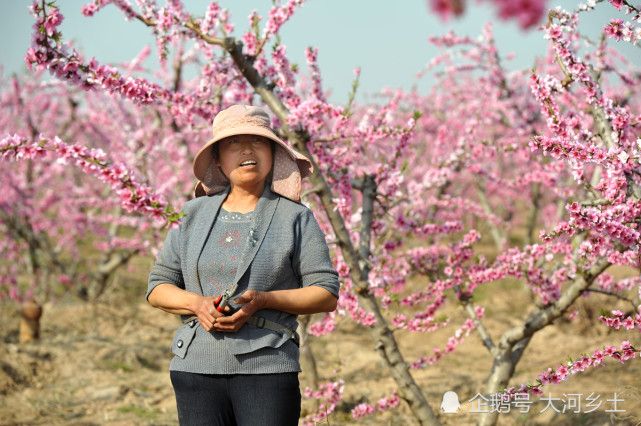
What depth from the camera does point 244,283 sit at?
2146 mm

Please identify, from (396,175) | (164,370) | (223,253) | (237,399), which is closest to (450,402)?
(396,175)

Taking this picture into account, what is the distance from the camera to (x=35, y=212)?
10078 mm

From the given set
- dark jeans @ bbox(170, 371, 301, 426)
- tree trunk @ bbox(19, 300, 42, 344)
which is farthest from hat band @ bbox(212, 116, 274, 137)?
tree trunk @ bbox(19, 300, 42, 344)

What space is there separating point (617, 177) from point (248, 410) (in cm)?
200

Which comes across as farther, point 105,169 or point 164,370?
point 164,370

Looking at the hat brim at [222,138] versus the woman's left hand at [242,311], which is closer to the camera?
the woman's left hand at [242,311]

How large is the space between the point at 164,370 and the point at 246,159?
5.31m

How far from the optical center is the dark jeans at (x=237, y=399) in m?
2.06

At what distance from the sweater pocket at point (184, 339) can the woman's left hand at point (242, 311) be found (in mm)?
150

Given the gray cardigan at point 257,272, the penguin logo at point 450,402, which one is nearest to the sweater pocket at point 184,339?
the gray cardigan at point 257,272

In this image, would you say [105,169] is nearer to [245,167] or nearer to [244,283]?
[245,167]

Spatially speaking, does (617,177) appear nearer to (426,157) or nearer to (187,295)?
(187,295)

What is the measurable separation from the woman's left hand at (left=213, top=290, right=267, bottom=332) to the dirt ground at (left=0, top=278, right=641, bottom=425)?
82.6 inches

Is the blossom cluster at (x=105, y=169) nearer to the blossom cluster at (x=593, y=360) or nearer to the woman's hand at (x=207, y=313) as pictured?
the woman's hand at (x=207, y=313)
